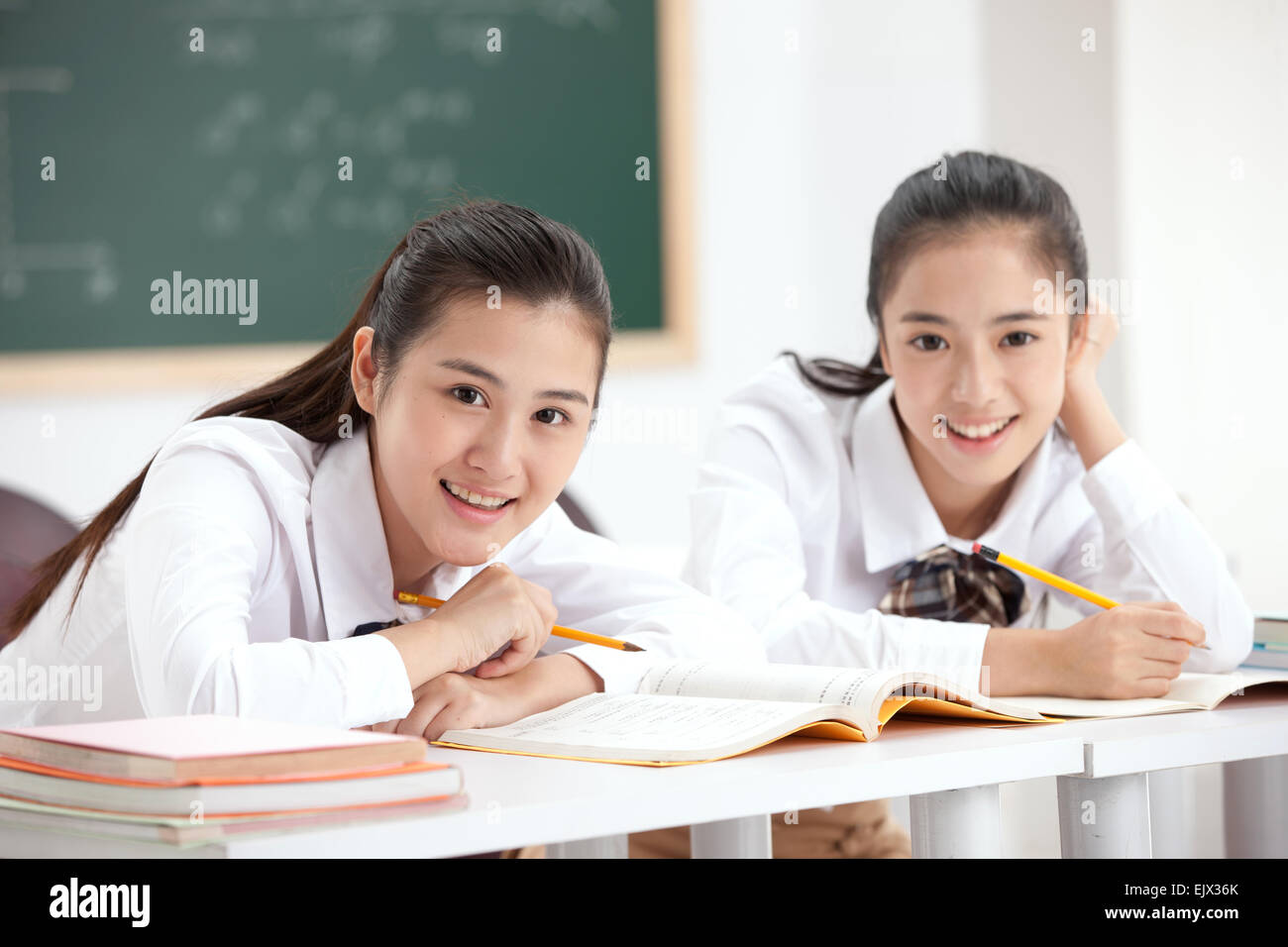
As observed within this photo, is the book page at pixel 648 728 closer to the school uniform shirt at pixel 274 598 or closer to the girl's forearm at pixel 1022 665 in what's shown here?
the school uniform shirt at pixel 274 598

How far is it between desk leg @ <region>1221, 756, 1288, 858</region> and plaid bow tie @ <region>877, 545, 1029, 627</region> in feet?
1.05

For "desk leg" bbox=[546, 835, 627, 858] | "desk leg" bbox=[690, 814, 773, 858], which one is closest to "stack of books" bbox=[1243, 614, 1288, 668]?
"desk leg" bbox=[690, 814, 773, 858]

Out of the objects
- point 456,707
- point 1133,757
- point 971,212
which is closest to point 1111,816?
point 1133,757

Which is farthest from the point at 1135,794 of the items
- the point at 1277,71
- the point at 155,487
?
the point at 1277,71

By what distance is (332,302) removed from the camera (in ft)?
10.2

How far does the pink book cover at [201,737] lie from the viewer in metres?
0.71

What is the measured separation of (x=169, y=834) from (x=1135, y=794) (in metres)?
0.67

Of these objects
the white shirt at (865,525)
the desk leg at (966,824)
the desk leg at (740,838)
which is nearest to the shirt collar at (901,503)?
the white shirt at (865,525)

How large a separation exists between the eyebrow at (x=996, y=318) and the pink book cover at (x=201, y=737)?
3.35 feet

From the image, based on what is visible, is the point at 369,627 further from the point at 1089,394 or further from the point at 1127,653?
the point at 1089,394

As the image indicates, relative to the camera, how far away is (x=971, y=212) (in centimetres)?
163

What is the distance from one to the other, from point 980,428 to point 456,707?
82cm

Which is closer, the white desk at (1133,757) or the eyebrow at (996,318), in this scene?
the white desk at (1133,757)
